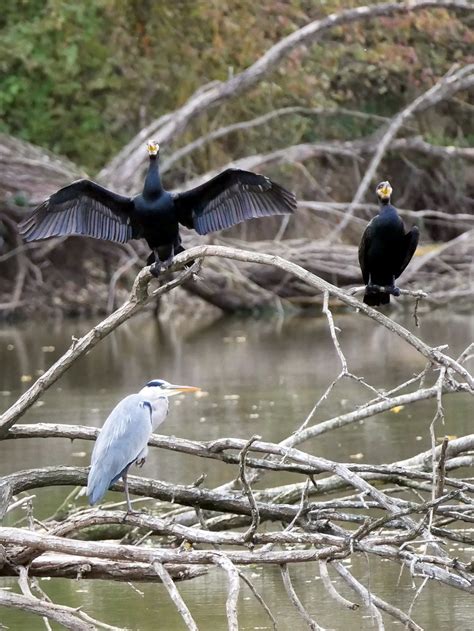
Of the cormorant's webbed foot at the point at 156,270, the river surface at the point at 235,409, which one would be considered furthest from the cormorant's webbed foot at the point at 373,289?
the river surface at the point at 235,409

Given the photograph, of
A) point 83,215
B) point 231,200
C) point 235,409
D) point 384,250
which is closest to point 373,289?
point 384,250

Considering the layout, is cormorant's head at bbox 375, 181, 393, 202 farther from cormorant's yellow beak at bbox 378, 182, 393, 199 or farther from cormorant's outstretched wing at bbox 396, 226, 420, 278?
cormorant's outstretched wing at bbox 396, 226, 420, 278

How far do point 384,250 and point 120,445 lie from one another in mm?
1970

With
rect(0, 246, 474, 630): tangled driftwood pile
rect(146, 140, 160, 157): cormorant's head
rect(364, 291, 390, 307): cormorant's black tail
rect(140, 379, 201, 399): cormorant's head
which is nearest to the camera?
rect(0, 246, 474, 630): tangled driftwood pile

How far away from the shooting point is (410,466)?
5973mm

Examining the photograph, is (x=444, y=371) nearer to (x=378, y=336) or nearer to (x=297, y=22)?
(x=378, y=336)

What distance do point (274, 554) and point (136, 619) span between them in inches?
45.6

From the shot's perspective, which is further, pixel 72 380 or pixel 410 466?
pixel 72 380

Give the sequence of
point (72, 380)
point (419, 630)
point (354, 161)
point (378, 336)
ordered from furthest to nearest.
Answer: point (354, 161)
point (378, 336)
point (72, 380)
point (419, 630)

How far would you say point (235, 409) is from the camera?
10492 mm

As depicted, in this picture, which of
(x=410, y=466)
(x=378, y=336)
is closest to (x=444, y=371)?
(x=410, y=466)

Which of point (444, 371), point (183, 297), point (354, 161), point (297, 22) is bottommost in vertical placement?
point (444, 371)

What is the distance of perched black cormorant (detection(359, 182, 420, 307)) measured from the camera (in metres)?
6.43

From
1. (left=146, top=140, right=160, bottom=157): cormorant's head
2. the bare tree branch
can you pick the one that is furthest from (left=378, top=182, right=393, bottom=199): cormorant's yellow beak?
the bare tree branch
